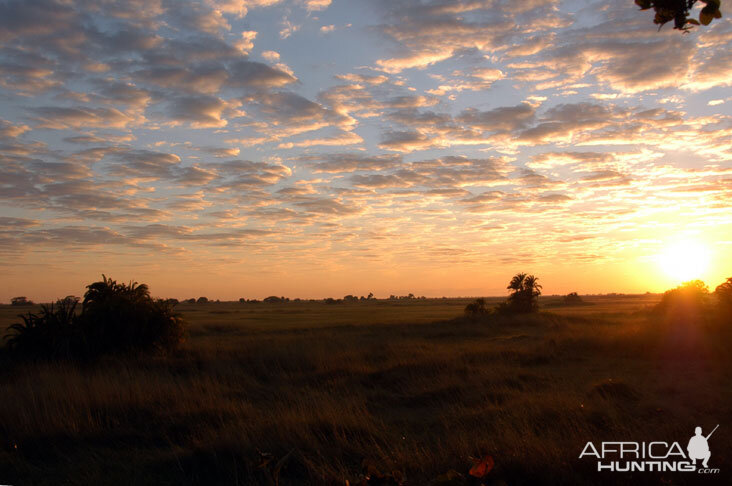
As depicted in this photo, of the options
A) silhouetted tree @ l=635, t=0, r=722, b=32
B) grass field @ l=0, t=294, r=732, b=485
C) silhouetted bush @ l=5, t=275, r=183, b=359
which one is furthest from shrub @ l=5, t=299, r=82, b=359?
silhouetted tree @ l=635, t=0, r=722, b=32

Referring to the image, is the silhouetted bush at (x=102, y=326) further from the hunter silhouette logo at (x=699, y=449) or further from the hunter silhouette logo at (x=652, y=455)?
the hunter silhouette logo at (x=699, y=449)

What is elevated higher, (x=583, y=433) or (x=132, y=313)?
(x=132, y=313)

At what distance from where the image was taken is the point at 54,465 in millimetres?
6887

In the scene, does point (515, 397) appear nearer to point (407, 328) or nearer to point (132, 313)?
point (132, 313)

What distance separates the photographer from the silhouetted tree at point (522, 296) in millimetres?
41438

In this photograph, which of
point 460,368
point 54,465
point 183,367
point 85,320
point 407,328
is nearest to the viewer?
point 54,465

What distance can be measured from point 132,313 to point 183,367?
3.14 meters

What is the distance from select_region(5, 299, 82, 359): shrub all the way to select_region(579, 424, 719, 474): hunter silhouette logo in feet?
48.7

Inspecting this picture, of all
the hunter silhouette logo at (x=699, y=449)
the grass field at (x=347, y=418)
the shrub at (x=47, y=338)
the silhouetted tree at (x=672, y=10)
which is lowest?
the grass field at (x=347, y=418)

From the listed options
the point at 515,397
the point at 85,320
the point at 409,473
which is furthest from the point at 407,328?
the point at 409,473

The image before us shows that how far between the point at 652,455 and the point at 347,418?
4.05 meters

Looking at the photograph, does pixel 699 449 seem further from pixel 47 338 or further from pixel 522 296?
pixel 522 296

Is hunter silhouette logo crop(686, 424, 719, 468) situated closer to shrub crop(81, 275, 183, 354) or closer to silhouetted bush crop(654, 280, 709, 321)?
shrub crop(81, 275, 183, 354)

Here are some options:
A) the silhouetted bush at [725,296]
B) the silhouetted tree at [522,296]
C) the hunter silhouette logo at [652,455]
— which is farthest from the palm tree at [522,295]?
the hunter silhouette logo at [652,455]
